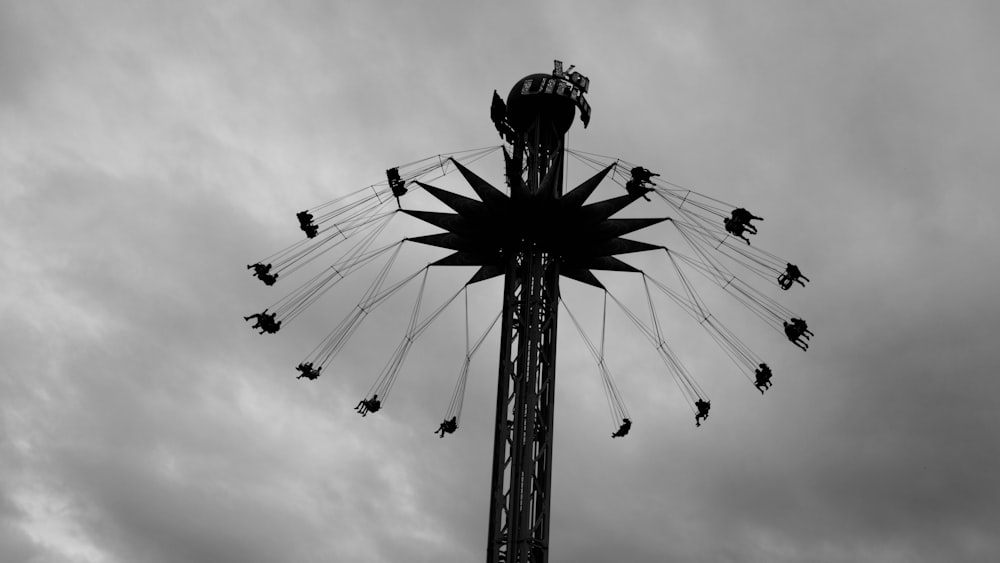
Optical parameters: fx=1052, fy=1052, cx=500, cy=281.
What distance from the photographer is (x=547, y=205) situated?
34.7 metres

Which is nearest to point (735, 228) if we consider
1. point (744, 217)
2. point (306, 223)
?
point (744, 217)

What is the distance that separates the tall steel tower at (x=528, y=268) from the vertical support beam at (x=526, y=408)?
31 millimetres

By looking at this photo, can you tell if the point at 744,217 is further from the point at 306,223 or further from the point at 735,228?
the point at 306,223

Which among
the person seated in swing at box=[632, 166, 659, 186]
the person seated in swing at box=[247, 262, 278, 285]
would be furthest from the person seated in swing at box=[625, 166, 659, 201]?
the person seated in swing at box=[247, 262, 278, 285]

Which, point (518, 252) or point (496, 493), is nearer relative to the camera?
point (496, 493)

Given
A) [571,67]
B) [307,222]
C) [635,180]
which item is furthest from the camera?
[571,67]

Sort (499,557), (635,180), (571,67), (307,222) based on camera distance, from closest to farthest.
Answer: (499,557) → (635,180) → (307,222) → (571,67)

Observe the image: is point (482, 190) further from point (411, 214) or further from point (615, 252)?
point (615, 252)

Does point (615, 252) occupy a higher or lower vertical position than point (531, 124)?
lower

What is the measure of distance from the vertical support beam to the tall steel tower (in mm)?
31

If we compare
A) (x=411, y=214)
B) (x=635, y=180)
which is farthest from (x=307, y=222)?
(x=635, y=180)

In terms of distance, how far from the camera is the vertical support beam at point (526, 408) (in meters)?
31.6

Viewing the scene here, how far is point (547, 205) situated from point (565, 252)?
74.4 inches

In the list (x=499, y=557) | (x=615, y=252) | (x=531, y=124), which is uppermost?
(x=531, y=124)
